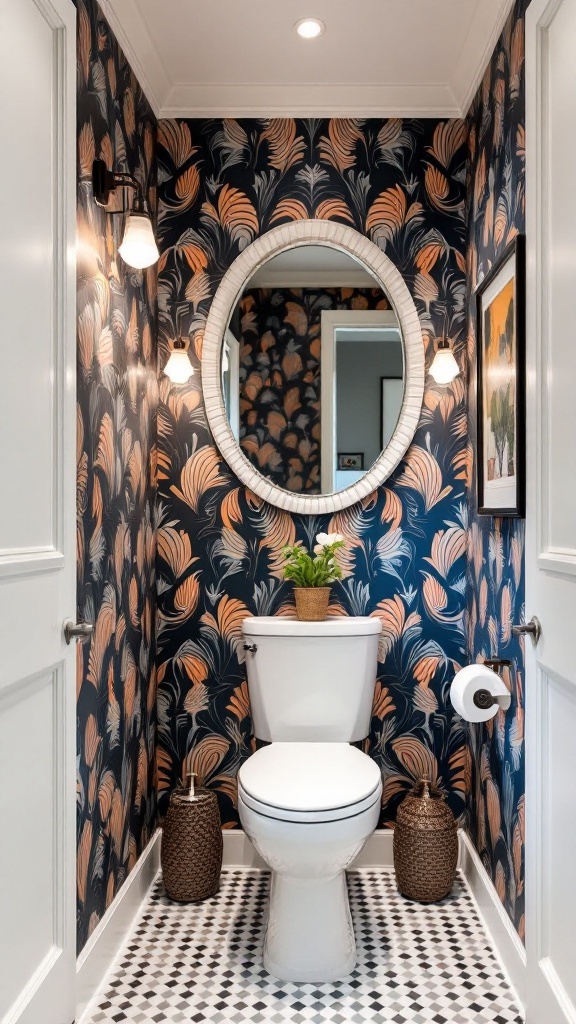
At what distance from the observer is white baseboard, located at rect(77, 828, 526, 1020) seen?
1.73 metres

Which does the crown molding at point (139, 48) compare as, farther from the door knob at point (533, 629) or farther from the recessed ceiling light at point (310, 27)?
the door knob at point (533, 629)

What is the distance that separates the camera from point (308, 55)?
216 centimetres

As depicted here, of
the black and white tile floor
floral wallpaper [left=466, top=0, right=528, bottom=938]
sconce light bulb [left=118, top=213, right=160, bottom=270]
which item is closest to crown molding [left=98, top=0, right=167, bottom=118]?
sconce light bulb [left=118, top=213, right=160, bottom=270]

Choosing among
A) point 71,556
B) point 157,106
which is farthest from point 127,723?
point 157,106

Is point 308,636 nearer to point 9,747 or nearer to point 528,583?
point 528,583

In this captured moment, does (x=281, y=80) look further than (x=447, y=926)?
Yes

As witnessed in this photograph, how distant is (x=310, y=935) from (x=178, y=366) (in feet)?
5.36

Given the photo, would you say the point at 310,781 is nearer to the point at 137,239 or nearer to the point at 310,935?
the point at 310,935

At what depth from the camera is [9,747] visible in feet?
4.15

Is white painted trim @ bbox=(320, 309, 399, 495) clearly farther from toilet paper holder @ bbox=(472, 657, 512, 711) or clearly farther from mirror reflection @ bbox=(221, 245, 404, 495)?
toilet paper holder @ bbox=(472, 657, 512, 711)

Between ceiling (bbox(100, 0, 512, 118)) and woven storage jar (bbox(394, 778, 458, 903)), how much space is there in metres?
2.09

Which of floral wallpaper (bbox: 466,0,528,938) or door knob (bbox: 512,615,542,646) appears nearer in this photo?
door knob (bbox: 512,615,542,646)

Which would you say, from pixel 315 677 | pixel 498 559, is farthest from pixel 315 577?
pixel 498 559

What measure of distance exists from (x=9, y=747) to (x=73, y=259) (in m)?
0.92
